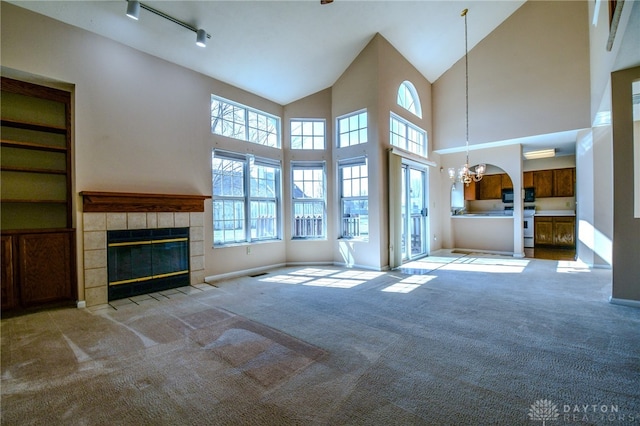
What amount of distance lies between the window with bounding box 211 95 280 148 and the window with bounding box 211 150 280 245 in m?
0.40

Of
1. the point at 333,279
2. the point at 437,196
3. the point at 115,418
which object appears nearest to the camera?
the point at 115,418

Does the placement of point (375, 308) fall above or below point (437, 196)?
below

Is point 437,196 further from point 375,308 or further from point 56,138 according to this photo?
point 56,138

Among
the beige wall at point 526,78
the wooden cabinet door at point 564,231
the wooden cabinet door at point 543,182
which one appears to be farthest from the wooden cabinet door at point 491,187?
the beige wall at point 526,78

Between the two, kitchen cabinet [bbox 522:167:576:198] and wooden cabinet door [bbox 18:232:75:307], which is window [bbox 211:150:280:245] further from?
kitchen cabinet [bbox 522:167:576:198]

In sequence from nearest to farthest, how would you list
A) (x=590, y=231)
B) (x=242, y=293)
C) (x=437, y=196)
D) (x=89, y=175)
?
(x=89, y=175) → (x=242, y=293) → (x=590, y=231) → (x=437, y=196)

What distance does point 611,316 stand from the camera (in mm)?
2859

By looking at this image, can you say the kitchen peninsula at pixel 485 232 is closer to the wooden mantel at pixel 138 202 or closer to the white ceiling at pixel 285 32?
the white ceiling at pixel 285 32

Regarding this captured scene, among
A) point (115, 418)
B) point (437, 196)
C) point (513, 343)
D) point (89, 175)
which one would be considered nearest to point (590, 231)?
point (437, 196)

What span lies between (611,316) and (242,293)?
4183 millimetres

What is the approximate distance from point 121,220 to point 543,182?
993 cm

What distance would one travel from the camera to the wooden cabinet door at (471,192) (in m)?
8.44

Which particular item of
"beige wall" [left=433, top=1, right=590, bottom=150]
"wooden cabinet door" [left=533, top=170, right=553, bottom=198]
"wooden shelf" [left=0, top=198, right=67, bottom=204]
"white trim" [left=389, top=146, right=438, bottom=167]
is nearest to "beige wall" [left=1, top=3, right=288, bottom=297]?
"wooden shelf" [left=0, top=198, right=67, bottom=204]

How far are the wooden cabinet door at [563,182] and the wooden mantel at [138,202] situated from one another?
893cm
